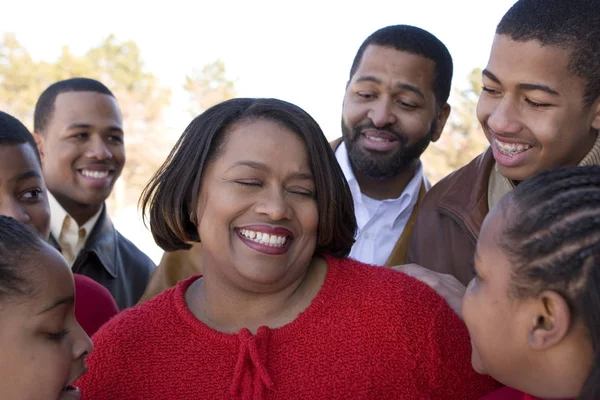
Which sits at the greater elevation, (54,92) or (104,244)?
(54,92)

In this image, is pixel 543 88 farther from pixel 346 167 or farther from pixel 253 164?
pixel 346 167

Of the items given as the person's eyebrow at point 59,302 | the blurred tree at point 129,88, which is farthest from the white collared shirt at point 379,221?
the blurred tree at point 129,88

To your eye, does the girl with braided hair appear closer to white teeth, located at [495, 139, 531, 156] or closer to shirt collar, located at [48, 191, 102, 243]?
white teeth, located at [495, 139, 531, 156]

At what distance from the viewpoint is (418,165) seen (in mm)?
4168

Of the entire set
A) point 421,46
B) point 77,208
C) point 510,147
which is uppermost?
point 421,46

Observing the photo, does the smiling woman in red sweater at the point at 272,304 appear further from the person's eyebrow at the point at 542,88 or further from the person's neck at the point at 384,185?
the person's neck at the point at 384,185

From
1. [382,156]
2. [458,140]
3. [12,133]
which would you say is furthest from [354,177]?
[458,140]

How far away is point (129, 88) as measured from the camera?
25156 millimetres

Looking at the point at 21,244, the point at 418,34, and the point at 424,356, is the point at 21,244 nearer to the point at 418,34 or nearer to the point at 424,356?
the point at 424,356

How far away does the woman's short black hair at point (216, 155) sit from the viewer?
2512mm

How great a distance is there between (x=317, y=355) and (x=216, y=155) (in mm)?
740

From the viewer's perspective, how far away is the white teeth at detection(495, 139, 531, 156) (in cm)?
284

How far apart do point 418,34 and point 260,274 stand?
2.22 m

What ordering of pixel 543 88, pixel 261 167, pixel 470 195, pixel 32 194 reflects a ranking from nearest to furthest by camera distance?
pixel 261 167 < pixel 543 88 < pixel 32 194 < pixel 470 195
